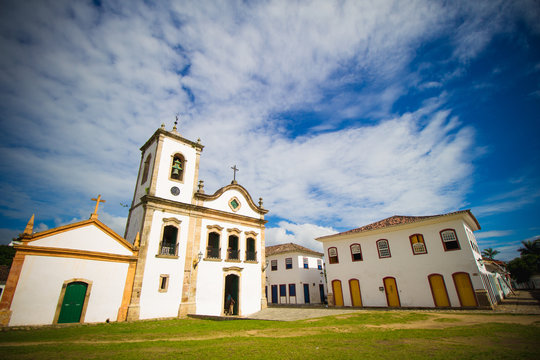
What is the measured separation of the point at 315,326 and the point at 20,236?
14.4 meters

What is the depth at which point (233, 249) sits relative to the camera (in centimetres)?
2073

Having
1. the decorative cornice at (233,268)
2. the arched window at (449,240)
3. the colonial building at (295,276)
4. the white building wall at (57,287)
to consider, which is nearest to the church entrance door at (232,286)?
the decorative cornice at (233,268)

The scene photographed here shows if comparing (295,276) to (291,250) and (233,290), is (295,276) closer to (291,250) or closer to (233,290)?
(291,250)

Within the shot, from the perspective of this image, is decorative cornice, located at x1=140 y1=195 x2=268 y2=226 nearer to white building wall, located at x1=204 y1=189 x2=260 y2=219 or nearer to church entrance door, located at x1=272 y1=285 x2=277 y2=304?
white building wall, located at x1=204 y1=189 x2=260 y2=219

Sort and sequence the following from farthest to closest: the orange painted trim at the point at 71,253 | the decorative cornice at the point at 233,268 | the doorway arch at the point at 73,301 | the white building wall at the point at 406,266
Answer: the decorative cornice at the point at 233,268
the white building wall at the point at 406,266
the doorway arch at the point at 73,301
the orange painted trim at the point at 71,253

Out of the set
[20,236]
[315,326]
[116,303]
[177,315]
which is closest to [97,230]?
[20,236]

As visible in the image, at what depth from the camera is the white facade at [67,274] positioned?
38.3 feet

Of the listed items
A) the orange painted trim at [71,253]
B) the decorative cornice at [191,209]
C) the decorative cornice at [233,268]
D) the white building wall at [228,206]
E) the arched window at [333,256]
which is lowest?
the decorative cornice at [233,268]

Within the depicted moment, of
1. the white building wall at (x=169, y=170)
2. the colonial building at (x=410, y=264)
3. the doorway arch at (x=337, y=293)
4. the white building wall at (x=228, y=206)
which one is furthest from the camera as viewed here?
the doorway arch at (x=337, y=293)

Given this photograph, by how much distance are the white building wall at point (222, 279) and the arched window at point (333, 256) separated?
286 inches

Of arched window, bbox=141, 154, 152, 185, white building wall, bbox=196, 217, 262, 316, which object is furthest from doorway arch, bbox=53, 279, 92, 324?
arched window, bbox=141, 154, 152, 185

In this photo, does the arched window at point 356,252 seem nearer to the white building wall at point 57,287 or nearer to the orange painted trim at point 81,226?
the orange painted trim at point 81,226

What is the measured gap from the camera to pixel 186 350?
7.05 metres

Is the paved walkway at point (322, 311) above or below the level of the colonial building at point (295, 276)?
below
